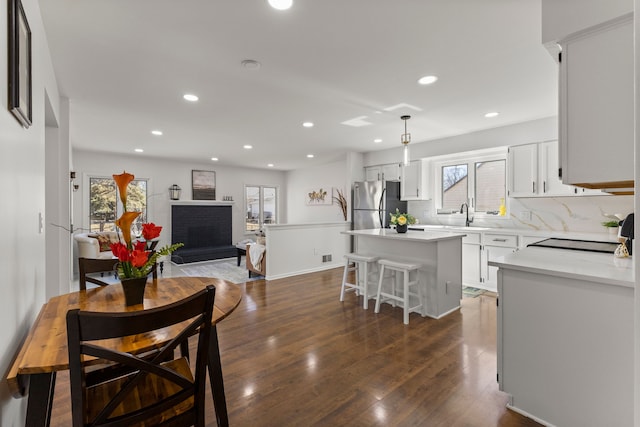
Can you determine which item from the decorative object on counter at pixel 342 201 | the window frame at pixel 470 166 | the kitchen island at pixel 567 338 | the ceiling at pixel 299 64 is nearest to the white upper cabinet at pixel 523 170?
the window frame at pixel 470 166

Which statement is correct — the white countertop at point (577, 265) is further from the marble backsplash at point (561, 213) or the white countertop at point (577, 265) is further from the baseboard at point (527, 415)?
the marble backsplash at point (561, 213)

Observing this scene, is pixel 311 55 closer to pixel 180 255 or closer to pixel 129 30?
pixel 129 30

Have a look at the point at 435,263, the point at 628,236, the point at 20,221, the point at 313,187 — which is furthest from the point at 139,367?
the point at 313,187

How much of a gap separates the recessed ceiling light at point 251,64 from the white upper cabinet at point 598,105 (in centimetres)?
210

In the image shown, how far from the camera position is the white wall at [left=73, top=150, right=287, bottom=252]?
6.40 metres

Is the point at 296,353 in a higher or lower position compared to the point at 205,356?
lower

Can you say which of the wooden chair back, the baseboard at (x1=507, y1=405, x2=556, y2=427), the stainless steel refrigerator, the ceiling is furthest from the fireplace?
the baseboard at (x1=507, y1=405, x2=556, y2=427)

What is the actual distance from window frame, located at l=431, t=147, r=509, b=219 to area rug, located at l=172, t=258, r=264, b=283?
360 centimetres

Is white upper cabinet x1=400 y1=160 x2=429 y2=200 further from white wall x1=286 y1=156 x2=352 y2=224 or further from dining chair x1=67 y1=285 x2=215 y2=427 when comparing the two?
dining chair x1=67 y1=285 x2=215 y2=427

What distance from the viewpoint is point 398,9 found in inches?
74.4

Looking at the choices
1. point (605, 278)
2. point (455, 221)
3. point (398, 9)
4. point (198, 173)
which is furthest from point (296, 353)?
Result: point (198, 173)

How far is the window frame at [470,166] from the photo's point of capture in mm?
4794

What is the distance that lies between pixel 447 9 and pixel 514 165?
132 inches

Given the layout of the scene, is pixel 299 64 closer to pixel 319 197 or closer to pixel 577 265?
pixel 577 265
